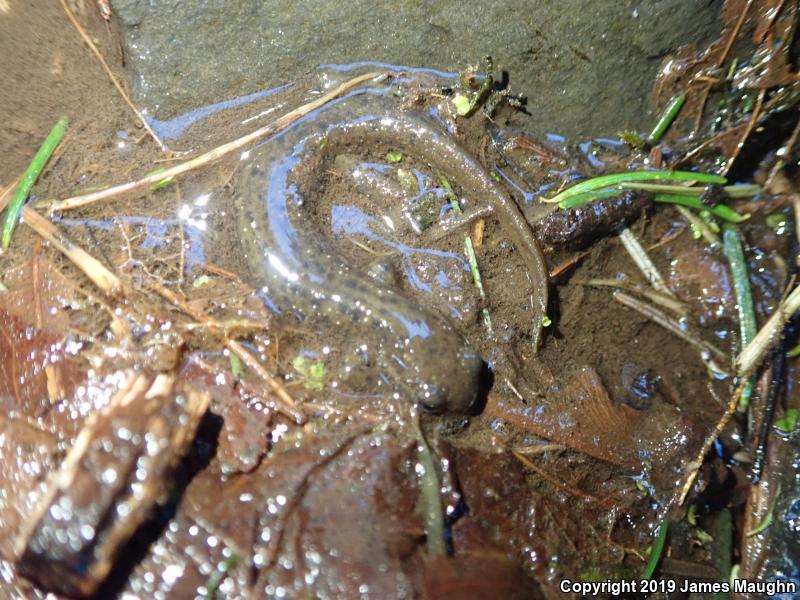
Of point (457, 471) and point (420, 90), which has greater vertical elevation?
point (420, 90)

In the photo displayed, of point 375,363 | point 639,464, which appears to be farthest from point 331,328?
point 639,464

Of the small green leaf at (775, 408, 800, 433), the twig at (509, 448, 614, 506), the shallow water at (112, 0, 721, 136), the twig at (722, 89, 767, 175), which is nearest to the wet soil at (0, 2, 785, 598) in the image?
the twig at (509, 448, 614, 506)

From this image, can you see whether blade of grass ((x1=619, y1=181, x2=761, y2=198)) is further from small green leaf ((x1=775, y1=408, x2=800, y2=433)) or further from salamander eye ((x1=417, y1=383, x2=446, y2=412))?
salamander eye ((x1=417, y1=383, x2=446, y2=412))

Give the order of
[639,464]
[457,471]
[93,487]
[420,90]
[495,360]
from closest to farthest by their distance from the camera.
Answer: [93,487] → [457,471] → [639,464] → [495,360] → [420,90]

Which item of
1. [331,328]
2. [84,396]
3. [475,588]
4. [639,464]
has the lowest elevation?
[475,588]

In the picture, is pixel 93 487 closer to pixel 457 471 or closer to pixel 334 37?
pixel 457 471

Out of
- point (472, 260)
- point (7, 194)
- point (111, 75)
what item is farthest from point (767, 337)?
point (7, 194)

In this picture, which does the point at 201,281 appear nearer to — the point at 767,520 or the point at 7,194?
the point at 7,194
